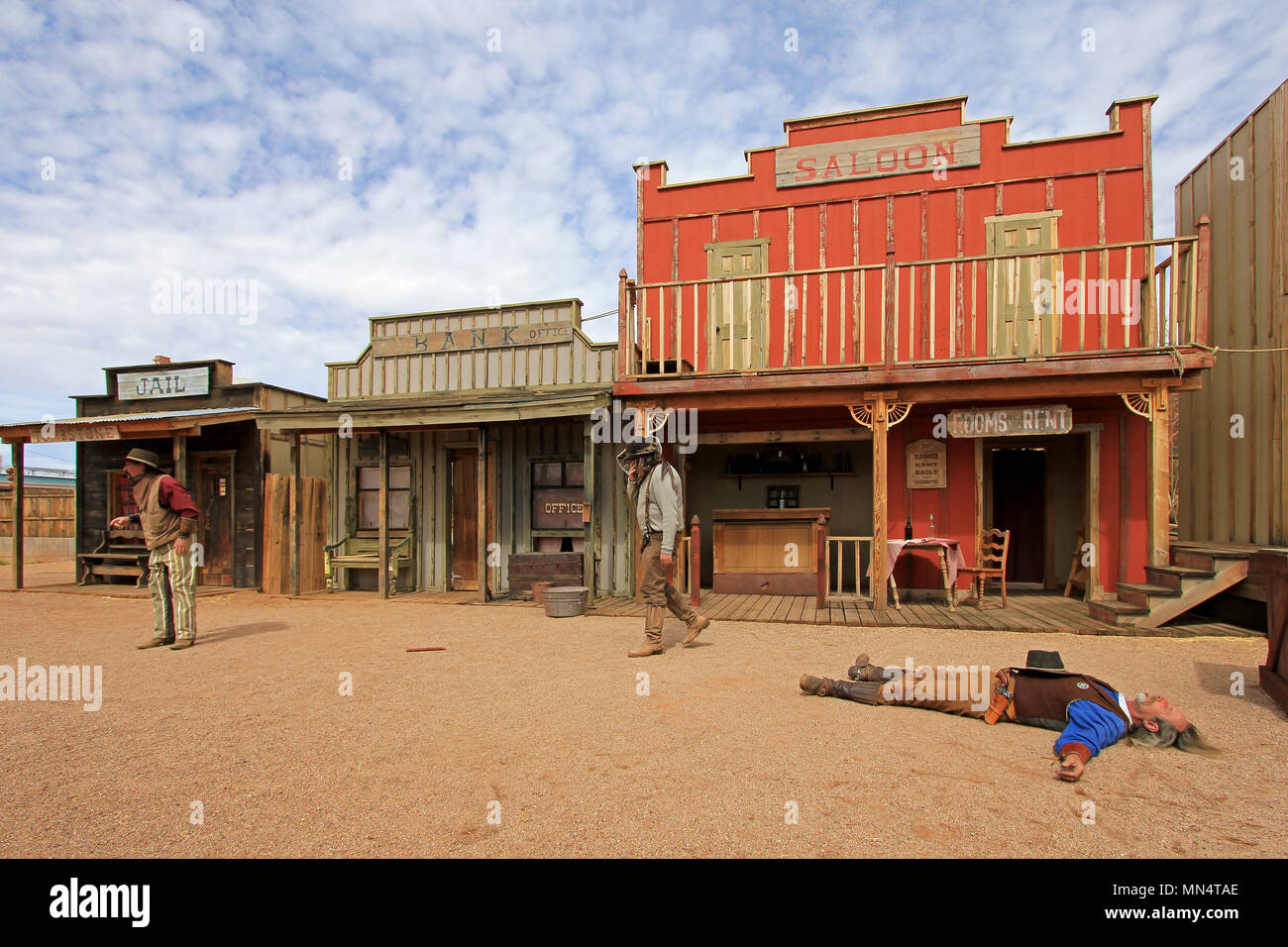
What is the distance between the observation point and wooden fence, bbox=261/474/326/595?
11.1 meters

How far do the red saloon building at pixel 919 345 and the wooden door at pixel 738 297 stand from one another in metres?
0.03

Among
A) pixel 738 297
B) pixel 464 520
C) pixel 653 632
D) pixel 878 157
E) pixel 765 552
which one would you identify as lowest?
pixel 653 632

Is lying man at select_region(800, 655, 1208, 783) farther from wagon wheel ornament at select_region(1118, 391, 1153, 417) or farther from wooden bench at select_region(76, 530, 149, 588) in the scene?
wooden bench at select_region(76, 530, 149, 588)

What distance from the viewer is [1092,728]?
12.3 ft

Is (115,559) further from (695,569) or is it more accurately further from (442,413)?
(695,569)

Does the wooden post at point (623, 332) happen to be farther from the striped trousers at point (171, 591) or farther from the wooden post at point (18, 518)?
the wooden post at point (18, 518)

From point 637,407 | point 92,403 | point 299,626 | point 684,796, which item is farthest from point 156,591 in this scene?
point 92,403

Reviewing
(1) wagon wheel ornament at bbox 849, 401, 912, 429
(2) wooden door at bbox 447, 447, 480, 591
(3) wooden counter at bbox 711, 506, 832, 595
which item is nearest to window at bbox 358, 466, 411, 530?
(2) wooden door at bbox 447, 447, 480, 591

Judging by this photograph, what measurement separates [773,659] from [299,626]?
222 inches

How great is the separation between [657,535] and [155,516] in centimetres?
481

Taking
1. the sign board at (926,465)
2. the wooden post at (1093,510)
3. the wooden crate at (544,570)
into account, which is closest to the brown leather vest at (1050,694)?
the wooden post at (1093,510)

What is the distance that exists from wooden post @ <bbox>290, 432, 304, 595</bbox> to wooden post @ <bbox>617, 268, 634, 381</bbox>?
5553 millimetres

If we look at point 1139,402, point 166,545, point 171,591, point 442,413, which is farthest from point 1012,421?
point 171,591

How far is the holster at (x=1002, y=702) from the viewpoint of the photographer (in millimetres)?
4215
